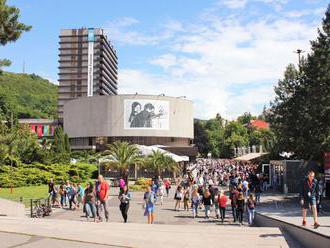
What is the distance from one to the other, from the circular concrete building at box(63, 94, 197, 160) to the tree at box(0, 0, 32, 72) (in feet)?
208

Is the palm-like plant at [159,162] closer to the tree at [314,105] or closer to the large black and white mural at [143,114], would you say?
the tree at [314,105]

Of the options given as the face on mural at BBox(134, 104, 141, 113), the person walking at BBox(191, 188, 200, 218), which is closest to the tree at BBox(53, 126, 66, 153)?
the face on mural at BBox(134, 104, 141, 113)

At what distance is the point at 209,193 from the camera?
69.2 feet

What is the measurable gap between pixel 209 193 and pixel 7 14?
43.3ft

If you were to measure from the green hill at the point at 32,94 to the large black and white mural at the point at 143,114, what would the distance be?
74.6 metres

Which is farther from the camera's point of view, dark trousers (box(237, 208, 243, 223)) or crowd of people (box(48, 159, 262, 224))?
dark trousers (box(237, 208, 243, 223))

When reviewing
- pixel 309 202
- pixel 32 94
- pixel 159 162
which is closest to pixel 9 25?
pixel 309 202

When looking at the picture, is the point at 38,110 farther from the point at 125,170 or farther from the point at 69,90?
the point at 125,170

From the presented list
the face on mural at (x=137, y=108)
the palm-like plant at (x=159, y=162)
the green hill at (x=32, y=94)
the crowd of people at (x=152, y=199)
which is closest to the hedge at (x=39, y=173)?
the palm-like plant at (x=159, y=162)

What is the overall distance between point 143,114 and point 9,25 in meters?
66.1

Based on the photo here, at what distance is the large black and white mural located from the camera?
3526 inches

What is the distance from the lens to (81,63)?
15912cm

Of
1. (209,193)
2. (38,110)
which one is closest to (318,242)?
(209,193)

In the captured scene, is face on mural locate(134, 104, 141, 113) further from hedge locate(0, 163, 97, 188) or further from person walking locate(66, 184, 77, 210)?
person walking locate(66, 184, 77, 210)
